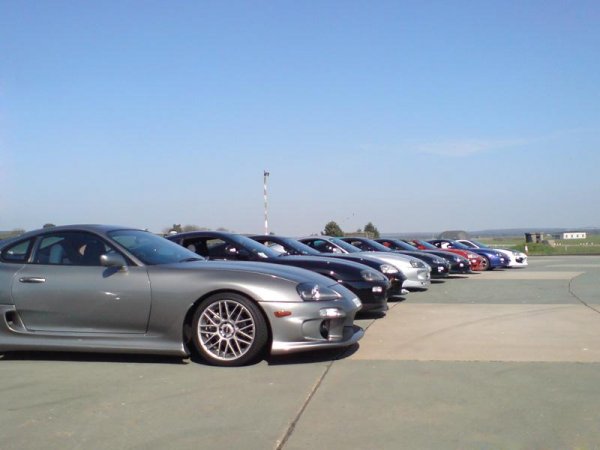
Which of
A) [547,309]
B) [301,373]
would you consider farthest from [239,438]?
[547,309]

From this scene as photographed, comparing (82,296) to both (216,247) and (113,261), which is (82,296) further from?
(216,247)

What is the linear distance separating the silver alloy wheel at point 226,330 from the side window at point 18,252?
2071mm

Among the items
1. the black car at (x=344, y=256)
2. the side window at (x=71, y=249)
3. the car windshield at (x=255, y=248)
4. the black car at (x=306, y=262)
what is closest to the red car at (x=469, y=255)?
the black car at (x=344, y=256)

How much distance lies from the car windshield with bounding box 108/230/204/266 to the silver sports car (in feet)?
0.10

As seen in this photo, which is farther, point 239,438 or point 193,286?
point 193,286

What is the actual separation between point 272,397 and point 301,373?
0.77 metres

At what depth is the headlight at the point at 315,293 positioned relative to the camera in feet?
19.1

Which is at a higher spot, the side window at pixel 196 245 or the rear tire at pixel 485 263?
the side window at pixel 196 245

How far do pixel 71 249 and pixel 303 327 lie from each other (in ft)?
8.39

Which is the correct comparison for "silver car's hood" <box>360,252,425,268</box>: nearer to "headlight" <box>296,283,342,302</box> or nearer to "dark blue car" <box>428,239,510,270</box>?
"headlight" <box>296,283,342,302</box>

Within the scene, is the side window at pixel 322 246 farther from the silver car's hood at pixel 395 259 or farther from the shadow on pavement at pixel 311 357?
the shadow on pavement at pixel 311 357

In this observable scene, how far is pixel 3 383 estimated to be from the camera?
17.4ft

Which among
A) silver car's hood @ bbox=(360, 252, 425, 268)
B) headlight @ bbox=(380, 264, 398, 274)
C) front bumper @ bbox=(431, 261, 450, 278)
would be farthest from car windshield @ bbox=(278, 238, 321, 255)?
front bumper @ bbox=(431, 261, 450, 278)

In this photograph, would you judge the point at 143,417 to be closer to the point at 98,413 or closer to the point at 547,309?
the point at 98,413
